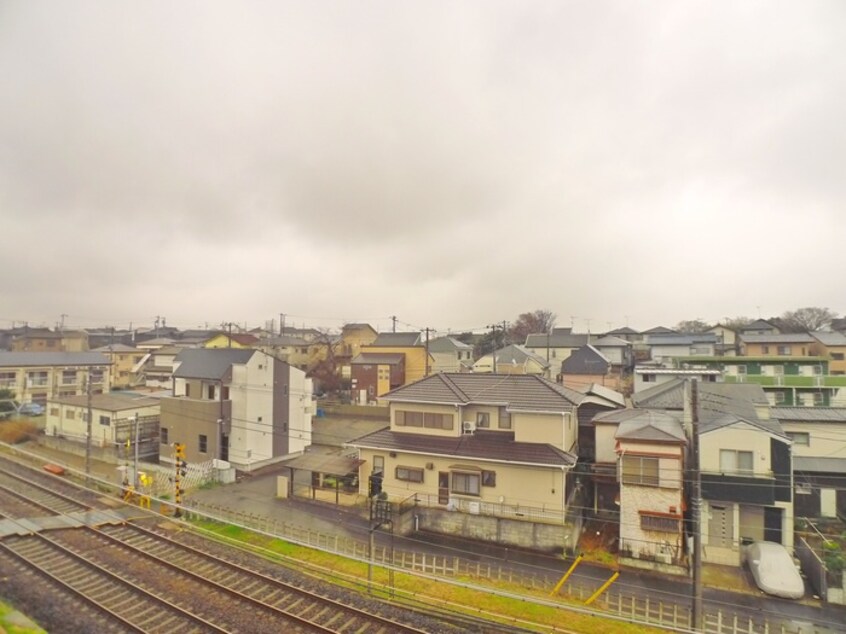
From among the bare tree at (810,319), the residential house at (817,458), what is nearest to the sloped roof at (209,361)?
the residential house at (817,458)

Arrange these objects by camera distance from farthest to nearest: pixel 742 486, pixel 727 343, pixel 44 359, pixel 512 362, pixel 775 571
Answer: pixel 727 343 → pixel 44 359 → pixel 512 362 → pixel 742 486 → pixel 775 571

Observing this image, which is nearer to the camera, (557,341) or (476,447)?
(476,447)

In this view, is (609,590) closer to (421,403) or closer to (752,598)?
(752,598)

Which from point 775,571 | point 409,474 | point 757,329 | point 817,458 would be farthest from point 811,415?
point 757,329

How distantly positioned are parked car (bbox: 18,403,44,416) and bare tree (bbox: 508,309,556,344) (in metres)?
74.1

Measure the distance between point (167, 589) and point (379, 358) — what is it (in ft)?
126

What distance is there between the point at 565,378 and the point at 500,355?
7869 millimetres

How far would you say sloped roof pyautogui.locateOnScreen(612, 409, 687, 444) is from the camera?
20.2 m

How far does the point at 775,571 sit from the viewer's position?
17734 mm

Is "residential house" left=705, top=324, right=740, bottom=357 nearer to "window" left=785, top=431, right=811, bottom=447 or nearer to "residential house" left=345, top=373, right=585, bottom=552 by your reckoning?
"window" left=785, top=431, right=811, bottom=447

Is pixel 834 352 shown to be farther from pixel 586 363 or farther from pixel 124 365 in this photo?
pixel 124 365

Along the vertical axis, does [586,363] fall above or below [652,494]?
above

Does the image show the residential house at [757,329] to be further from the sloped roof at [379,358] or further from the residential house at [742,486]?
the residential house at [742,486]

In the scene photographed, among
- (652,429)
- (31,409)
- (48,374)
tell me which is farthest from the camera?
(48,374)
